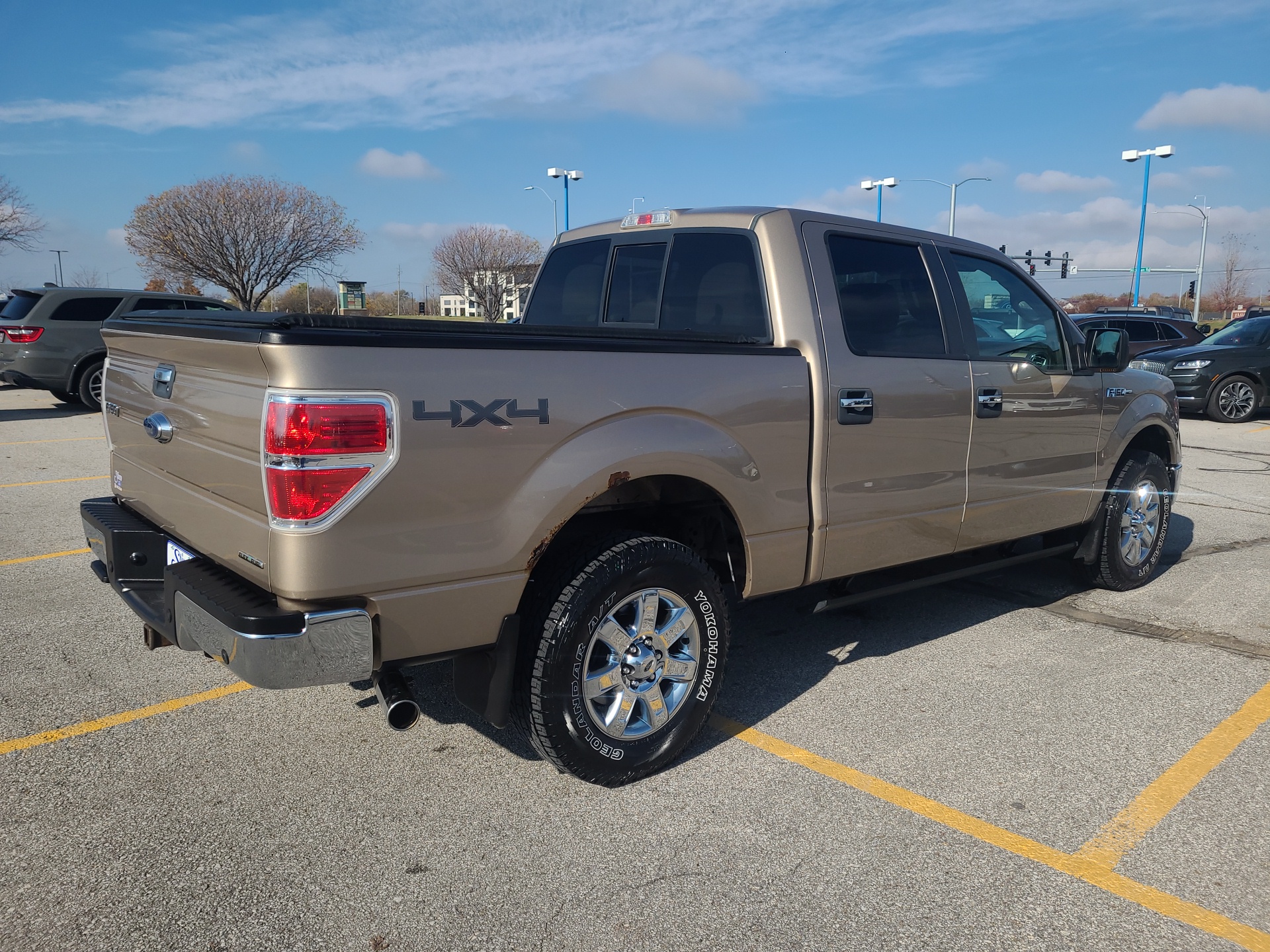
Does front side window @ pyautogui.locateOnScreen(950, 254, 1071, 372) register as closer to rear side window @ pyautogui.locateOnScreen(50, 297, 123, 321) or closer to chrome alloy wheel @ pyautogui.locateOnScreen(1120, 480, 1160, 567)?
chrome alloy wheel @ pyautogui.locateOnScreen(1120, 480, 1160, 567)

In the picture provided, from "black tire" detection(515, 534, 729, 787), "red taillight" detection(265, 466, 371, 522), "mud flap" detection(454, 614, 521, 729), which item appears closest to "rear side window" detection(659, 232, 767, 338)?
"black tire" detection(515, 534, 729, 787)

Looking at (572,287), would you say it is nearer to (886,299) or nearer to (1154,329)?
(886,299)

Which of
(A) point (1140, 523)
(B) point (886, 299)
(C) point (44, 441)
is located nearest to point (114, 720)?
(B) point (886, 299)

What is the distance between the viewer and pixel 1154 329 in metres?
19.0

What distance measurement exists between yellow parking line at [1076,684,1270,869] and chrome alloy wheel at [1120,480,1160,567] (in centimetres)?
152

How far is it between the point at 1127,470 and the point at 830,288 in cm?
271

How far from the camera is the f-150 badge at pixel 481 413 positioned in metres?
2.66

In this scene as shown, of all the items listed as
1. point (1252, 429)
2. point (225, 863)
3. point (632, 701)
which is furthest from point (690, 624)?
point (1252, 429)

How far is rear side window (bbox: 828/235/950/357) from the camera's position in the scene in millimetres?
3941

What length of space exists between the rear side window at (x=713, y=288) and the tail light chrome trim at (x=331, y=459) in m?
1.65

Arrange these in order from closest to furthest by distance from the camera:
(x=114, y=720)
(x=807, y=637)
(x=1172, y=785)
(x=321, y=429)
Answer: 1. (x=321, y=429)
2. (x=1172, y=785)
3. (x=114, y=720)
4. (x=807, y=637)

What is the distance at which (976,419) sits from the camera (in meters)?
4.36

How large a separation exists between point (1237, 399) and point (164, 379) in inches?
648

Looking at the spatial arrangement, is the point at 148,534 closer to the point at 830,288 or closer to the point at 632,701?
the point at 632,701
